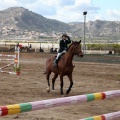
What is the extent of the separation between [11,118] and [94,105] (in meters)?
3.81

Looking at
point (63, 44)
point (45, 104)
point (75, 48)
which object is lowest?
point (45, 104)

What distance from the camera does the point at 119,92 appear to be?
7.39 m

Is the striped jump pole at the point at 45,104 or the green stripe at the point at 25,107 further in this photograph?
the green stripe at the point at 25,107

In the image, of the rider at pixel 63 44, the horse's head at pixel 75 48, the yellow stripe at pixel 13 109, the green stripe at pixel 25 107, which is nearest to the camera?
the yellow stripe at pixel 13 109

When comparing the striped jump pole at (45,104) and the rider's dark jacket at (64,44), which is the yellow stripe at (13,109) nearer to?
the striped jump pole at (45,104)

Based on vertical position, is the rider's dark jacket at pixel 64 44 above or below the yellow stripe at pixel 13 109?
above

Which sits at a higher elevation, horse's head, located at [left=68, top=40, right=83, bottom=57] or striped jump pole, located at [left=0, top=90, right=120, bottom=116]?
horse's head, located at [left=68, top=40, right=83, bottom=57]

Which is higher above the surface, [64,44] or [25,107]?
[64,44]

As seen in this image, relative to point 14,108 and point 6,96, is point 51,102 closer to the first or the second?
Result: point 14,108

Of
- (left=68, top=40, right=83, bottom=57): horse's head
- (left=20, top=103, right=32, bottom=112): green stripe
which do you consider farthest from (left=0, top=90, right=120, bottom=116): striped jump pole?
(left=68, top=40, right=83, bottom=57): horse's head

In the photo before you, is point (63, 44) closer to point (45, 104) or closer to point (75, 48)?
point (75, 48)

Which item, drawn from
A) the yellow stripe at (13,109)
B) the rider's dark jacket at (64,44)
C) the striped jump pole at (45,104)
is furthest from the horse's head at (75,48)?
the yellow stripe at (13,109)

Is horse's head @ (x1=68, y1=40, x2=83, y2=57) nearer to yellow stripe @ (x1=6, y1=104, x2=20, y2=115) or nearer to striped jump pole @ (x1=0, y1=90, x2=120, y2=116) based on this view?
striped jump pole @ (x1=0, y1=90, x2=120, y2=116)

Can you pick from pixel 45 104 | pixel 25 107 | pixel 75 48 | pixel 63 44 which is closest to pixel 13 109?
pixel 25 107
